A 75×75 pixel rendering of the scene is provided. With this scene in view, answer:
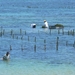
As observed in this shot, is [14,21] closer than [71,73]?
No

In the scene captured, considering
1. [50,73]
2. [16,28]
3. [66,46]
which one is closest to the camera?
[50,73]

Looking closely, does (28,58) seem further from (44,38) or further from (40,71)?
(44,38)

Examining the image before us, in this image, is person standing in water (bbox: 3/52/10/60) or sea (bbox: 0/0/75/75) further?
person standing in water (bbox: 3/52/10/60)

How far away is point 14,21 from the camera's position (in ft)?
255

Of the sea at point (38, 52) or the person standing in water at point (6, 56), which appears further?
the person standing in water at point (6, 56)

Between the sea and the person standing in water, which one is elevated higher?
the person standing in water

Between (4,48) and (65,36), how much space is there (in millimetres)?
10309

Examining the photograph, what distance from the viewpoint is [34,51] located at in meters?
45.0

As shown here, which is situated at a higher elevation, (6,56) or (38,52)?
(6,56)

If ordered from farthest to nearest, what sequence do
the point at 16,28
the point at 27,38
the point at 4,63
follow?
the point at 16,28 < the point at 27,38 < the point at 4,63

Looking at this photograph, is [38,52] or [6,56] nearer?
[6,56]

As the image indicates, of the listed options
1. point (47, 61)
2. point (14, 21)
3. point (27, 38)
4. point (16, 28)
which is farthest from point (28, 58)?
point (14, 21)

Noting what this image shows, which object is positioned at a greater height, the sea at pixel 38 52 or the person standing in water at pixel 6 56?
the person standing in water at pixel 6 56

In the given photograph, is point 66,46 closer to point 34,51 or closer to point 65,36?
point 34,51
